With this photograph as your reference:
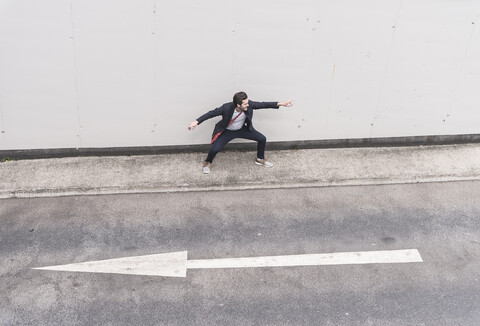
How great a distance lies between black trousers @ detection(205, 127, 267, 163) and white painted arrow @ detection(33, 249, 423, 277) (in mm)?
2094

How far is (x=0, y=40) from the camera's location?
7.55 meters

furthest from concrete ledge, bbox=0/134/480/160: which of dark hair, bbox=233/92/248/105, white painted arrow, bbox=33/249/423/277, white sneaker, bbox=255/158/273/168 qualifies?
white painted arrow, bbox=33/249/423/277

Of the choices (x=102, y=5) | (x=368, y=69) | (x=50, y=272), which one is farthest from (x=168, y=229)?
(x=368, y=69)

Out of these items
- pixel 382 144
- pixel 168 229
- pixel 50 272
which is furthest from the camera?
pixel 382 144

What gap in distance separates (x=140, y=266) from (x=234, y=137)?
286 cm

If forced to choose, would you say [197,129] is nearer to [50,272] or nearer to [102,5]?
[102,5]

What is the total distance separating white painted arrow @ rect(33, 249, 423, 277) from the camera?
6574 millimetres

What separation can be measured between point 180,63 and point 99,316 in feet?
13.6

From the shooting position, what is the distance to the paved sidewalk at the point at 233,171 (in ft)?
26.7

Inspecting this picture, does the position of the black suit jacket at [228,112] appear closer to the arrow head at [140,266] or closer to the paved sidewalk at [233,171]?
the paved sidewalk at [233,171]

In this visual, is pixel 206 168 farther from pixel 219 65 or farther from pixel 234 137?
pixel 219 65

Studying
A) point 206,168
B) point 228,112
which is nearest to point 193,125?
point 228,112

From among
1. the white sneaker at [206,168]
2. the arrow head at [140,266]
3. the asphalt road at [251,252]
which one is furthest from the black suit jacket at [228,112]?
the arrow head at [140,266]

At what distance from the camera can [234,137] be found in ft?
27.7
